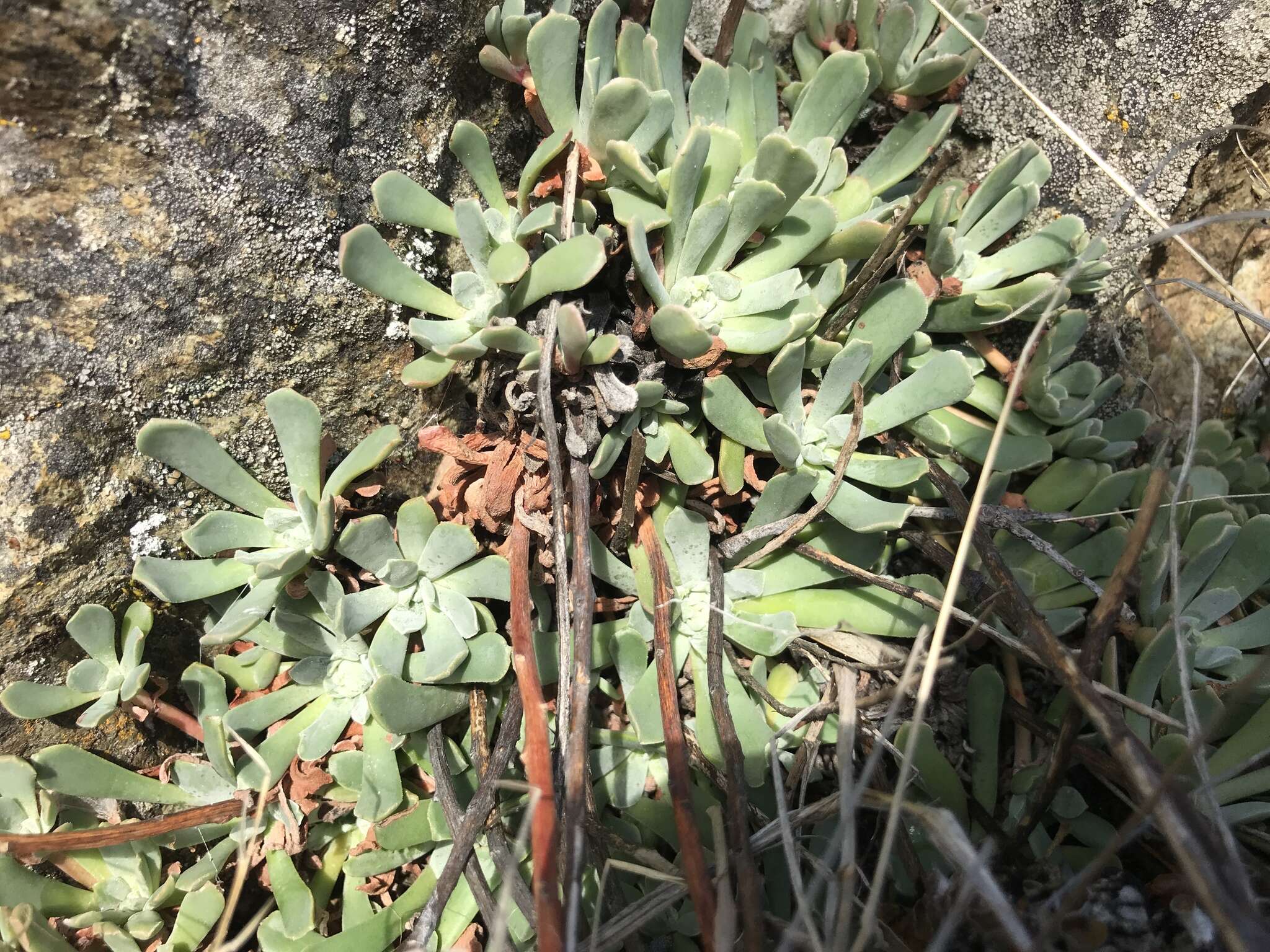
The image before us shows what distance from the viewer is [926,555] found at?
5.14ft

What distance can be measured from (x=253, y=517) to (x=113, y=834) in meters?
0.61

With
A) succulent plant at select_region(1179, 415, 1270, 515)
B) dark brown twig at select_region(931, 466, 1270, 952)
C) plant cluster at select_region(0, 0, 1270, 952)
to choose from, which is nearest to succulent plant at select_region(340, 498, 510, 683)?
plant cluster at select_region(0, 0, 1270, 952)

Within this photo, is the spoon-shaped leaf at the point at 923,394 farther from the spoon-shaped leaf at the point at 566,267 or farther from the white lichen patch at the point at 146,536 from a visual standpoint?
the white lichen patch at the point at 146,536

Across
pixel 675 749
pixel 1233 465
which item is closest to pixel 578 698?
pixel 675 749

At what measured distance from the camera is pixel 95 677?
1412 millimetres

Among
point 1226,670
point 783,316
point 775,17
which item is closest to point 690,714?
point 783,316

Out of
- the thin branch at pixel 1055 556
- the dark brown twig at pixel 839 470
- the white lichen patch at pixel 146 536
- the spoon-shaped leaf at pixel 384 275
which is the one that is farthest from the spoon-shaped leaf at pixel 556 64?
the thin branch at pixel 1055 556

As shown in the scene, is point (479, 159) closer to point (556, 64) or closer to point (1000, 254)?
point (556, 64)

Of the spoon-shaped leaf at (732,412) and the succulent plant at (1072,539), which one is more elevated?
the spoon-shaped leaf at (732,412)

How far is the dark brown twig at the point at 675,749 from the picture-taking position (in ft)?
3.68

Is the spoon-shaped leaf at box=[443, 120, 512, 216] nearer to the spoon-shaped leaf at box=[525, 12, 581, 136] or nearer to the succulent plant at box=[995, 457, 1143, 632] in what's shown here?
the spoon-shaped leaf at box=[525, 12, 581, 136]

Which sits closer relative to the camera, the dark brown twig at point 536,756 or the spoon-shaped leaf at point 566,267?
the dark brown twig at point 536,756

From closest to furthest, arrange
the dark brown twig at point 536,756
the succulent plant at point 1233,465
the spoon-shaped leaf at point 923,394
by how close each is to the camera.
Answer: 1. the dark brown twig at point 536,756
2. the spoon-shaped leaf at point 923,394
3. the succulent plant at point 1233,465

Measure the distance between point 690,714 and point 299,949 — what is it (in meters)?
0.82
